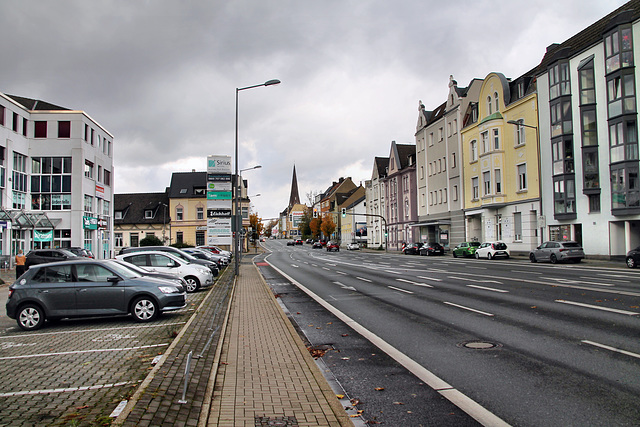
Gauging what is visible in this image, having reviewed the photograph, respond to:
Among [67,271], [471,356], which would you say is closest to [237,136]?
[67,271]

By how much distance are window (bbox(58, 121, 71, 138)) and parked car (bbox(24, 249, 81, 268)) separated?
18.2 meters

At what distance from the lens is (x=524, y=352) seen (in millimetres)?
7523

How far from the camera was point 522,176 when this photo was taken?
39688 millimetres

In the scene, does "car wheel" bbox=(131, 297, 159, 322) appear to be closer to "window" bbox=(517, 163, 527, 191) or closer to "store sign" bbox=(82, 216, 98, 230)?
"window" bbox=(517, 163, 527, 191)

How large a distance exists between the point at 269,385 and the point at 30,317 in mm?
7881

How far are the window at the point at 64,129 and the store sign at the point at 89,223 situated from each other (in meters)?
7.75

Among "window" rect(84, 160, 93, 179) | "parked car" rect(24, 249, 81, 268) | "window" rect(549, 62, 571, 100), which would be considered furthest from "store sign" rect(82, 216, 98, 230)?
"window" rect(549, 62, 571, 100)

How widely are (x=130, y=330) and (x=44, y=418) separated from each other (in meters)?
5.67

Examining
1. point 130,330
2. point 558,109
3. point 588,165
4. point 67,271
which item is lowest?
point 130,330

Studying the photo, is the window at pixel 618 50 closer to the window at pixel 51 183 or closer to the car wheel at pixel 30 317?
the car wheel at pixel 30 317

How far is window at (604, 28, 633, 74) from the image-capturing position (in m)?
28.5

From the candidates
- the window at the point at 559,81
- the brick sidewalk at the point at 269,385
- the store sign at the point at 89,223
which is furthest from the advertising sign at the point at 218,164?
the brick sidewalk at the point at 269,385

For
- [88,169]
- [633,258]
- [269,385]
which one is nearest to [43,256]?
[88,169]

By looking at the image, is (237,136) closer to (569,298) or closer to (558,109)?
(569,298)
